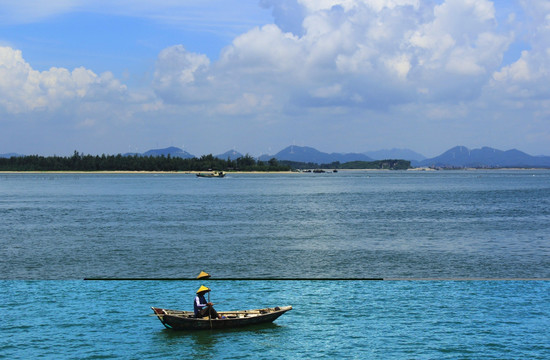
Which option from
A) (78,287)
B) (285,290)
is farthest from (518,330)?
(78,287)

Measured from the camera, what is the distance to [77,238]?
6975 cm

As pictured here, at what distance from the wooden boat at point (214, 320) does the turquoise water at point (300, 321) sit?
0.47 meters

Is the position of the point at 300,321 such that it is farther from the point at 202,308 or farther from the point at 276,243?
the point at 276,243

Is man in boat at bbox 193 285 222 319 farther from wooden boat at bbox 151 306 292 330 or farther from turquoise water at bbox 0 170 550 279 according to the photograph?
turquoise water at bbox 0 170 550 279

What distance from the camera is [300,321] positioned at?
34938 millimetres

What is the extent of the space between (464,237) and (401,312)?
124ft

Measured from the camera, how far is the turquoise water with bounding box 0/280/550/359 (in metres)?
30.1

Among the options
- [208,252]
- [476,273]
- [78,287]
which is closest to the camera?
[78,287]

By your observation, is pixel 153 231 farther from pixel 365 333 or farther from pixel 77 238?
pixel 365 333

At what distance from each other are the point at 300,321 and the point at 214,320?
558cm

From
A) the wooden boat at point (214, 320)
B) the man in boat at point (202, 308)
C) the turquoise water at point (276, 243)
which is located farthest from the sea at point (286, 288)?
the man in boat at point (202, 308)

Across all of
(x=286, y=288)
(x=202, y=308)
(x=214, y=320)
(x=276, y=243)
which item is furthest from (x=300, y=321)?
(x=276, y=243)

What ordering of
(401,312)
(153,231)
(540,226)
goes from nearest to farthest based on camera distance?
(401,312), (153,231), (540,226)

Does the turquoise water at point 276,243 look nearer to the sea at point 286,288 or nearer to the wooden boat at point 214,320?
the sea at point 286,288
